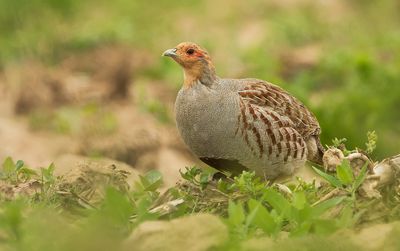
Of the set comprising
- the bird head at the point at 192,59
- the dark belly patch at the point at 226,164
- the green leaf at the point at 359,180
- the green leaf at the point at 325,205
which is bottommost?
the dark belly patch at the point at 226,164

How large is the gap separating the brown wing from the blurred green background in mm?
1258

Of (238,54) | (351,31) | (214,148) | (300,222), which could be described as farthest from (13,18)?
(300,222)

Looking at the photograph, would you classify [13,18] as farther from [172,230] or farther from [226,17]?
[172,230]

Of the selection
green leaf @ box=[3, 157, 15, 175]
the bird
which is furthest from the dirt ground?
Result: green leaf @ box=[3, 157, 15, 175]

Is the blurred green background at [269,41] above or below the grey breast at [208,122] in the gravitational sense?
below

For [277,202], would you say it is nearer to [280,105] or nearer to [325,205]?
[325,205]

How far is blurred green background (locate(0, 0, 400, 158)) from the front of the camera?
28.5 feet

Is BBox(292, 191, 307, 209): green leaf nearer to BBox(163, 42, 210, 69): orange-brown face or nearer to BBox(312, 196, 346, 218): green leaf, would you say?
BBox(312, 196, 346, 218): green leaf

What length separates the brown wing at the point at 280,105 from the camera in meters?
6.01

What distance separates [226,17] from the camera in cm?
1292

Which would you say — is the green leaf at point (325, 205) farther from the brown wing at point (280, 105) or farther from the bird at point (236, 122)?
the brown wing at point (280, 105)

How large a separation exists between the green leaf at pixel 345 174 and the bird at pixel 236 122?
40.2 inches

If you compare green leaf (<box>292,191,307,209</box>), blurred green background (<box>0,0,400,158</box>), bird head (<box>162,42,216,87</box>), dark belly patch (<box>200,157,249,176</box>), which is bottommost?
blurred green background (<box>0,0,400,158</box>)

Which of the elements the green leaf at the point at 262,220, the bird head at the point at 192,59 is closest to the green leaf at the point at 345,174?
the green leaf at the point at 262,220
